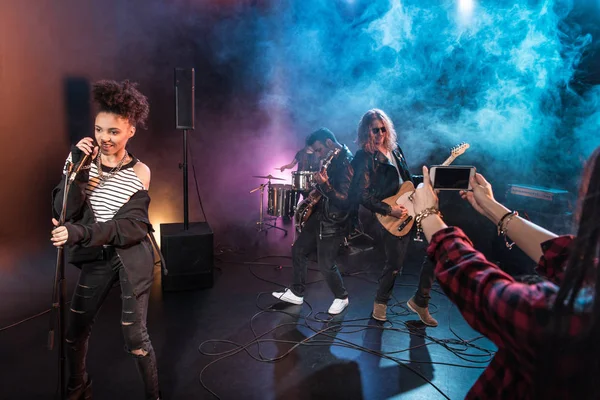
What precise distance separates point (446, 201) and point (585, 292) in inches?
221

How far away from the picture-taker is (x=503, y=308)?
0.84m

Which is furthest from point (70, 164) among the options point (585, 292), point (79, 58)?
point (79, 58)

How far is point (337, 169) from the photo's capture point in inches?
148

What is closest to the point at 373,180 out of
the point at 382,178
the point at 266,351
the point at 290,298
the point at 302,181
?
the point at 382,178

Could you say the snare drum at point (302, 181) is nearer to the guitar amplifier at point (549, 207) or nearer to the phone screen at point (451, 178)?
the guitar amplifier at point (549, 207)

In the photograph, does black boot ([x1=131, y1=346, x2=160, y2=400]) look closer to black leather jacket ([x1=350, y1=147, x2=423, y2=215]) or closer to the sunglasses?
black leather jacket ([x1=350, y1=147, x2=423, y2=215])

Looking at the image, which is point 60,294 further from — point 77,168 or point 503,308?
point 503,308

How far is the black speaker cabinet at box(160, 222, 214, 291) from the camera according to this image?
14.3 ft

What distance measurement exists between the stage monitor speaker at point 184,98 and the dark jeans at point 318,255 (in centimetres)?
183

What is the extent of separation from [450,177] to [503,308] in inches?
39.9

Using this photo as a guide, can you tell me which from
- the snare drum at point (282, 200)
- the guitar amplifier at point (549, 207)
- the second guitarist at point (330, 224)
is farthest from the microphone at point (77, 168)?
the guitar amplifier at point (549, 207)

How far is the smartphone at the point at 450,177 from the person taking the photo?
174 cm

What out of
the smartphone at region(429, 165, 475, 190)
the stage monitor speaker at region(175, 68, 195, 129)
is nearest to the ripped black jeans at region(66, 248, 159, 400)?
the smartphone at region(429, 165, 475, 190)

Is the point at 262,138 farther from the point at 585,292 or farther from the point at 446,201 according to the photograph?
the point at 585,292
